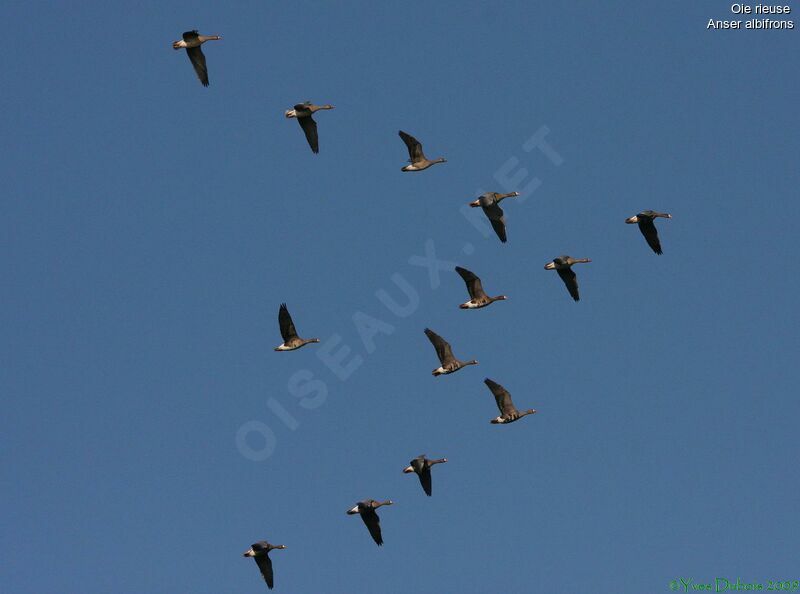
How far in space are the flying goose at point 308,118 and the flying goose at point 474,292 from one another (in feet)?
27.8

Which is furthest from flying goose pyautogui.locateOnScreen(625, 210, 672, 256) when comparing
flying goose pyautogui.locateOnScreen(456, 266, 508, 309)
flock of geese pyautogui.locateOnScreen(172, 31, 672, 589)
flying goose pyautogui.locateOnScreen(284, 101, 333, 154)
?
flying goose pyautogui.locateOnScreen(284, 101, 333, 154)

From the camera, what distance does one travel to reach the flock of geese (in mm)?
69000

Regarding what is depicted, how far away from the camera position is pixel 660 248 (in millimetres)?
69438

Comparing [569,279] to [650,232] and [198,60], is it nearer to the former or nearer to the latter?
[650,232]

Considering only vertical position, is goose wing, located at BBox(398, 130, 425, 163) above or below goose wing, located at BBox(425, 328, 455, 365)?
above

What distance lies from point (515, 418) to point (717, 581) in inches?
441

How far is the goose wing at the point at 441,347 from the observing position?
69.8 m

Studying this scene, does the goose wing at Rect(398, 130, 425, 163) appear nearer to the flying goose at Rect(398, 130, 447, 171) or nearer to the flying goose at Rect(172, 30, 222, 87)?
the flying goose at Rect(398, 130, 447, 171)

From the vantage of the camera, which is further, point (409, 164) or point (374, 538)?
point (409, 164)

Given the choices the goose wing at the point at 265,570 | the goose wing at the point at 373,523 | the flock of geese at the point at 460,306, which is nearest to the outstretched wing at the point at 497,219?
the flock of geese at the point at 460,306

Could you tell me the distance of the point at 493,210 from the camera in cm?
7012

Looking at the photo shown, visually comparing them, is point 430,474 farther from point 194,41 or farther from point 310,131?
point 194,41

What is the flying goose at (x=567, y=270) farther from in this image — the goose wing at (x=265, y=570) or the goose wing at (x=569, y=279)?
the goose wing at (x=265, y=570)

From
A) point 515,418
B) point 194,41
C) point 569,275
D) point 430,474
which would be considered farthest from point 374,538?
point 194,41
